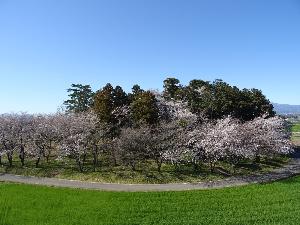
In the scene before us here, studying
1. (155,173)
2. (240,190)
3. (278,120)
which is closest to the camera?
(240,190)

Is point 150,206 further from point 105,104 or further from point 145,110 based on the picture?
point 105,104

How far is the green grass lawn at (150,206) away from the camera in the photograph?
81.9 feet

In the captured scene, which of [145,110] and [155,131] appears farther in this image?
[145,110]

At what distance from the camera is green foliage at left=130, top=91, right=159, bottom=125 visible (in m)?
45.6

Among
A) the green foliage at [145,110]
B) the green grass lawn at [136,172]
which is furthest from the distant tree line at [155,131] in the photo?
the green grass lawn at [136,172]

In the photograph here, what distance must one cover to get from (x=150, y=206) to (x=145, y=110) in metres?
19.1

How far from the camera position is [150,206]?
27906 millimetres

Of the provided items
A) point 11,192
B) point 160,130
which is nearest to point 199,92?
point 160,130

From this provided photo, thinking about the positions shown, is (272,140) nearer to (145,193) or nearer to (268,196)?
(268,196)

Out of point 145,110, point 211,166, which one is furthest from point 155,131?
point 211,166

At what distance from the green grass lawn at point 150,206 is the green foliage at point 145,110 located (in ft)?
49.4

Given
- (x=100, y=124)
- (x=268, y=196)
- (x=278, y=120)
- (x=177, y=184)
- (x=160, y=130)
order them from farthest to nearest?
(x=278, y=120) → (x=100, y=124) → (x=160, y=130) → (x=177, y=184) → (x=268, y=196)

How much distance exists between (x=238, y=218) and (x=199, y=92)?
31.4 metres

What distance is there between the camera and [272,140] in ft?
156
